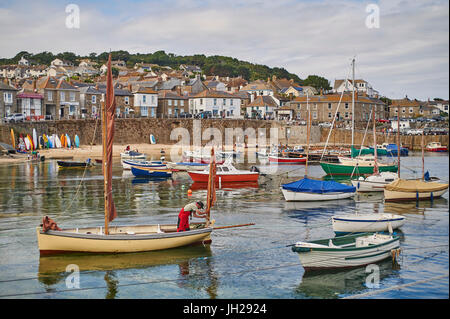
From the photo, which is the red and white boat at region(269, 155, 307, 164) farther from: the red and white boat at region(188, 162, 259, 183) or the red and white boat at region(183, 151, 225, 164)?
the red and white boat at region(188, 162, 259, 183)

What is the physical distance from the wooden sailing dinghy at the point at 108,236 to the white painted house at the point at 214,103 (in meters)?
80.2

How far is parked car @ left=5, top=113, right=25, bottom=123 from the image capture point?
74125mm

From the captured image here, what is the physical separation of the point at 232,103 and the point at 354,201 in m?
71.6

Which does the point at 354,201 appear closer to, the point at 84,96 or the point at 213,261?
the point at 213,261

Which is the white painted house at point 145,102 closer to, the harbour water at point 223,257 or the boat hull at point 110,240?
the harbour water at point 223,257

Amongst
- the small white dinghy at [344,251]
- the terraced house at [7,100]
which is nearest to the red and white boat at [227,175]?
the small white dinghy at [344,251]

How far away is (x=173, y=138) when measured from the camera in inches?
3688

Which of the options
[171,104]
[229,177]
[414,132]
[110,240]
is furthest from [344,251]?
[414,132]

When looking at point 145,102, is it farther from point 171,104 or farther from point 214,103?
point 214,103

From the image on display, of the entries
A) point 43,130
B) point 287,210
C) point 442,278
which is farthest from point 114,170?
point 442,278

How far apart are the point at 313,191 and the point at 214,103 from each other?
6982 centimetres

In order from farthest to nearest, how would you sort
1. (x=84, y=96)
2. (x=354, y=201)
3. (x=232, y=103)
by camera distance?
1. (x=232, y=103)
2. (x=84, y=96)
3. (x=354, y=201)

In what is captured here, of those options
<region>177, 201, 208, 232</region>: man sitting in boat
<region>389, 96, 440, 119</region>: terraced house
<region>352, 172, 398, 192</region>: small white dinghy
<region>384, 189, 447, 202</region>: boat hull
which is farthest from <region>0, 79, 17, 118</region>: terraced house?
<region>389, 96, 440, 119</region>: terraced house

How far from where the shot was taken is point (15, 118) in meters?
76.1
